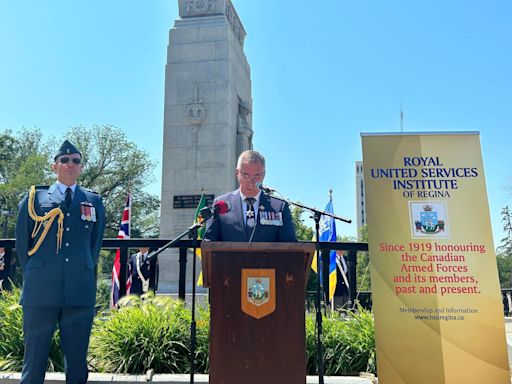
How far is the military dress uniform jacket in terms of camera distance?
361 centimetres

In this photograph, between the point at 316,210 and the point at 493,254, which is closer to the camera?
the point at 316,210

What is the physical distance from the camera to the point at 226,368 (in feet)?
9.47

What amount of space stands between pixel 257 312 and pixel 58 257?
1715mm

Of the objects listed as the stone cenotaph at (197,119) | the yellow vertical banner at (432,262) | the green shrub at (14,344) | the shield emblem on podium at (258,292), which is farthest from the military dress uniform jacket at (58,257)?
the stone cenotaph at (197,119)

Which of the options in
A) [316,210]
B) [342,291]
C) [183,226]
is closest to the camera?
[316,210]

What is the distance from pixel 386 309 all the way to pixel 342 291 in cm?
628

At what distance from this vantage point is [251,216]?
366cm

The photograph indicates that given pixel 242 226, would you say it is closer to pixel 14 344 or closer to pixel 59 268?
pixel 59 268

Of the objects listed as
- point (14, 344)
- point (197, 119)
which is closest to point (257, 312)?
point (14, 344)

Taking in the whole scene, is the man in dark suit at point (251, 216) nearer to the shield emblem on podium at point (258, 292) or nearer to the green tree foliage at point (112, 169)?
the shield emblem on podium at point (258, 292)

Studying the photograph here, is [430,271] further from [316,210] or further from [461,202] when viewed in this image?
[316,210]

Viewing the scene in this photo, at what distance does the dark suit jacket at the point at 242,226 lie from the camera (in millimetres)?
3549

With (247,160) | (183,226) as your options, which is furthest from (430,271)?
(183,226)

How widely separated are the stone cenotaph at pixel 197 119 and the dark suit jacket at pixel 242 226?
36.5ft
